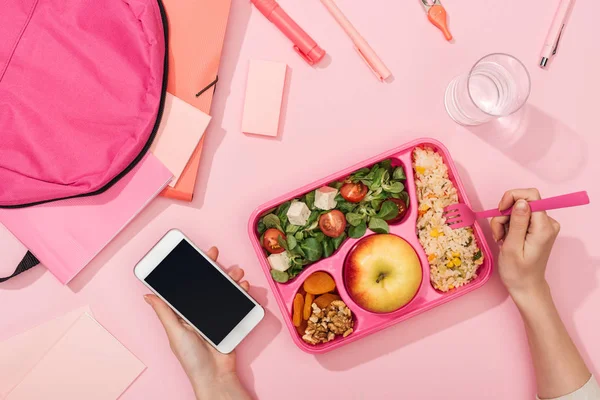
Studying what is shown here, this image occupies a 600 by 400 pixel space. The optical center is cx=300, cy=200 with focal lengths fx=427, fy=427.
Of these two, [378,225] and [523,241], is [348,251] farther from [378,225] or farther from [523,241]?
[523,241]

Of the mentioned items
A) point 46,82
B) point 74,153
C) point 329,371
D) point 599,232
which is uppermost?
point 46,82

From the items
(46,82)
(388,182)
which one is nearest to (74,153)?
(46,82)

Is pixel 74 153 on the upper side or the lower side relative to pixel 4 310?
upper

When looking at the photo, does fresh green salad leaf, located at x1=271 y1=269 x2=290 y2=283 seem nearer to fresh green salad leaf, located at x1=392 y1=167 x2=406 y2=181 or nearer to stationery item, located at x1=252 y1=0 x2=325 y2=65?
fresh green salad leaf, located at x1=392 y1=167 x2=406 y2=181

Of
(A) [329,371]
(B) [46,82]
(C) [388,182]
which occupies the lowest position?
(A) [329,371]

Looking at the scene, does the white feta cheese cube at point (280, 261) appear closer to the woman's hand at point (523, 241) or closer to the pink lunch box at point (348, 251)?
the pink lunch box at point (348, 251)

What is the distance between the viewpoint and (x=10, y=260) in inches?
26.7

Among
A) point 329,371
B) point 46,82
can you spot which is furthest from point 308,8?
point 329,371

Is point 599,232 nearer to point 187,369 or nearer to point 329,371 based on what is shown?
point 329,371

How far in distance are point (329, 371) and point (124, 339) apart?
0.34 metres

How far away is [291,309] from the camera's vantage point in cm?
65

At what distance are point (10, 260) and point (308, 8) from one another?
0.62 m

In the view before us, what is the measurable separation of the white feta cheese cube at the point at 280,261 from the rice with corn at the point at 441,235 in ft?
0.70

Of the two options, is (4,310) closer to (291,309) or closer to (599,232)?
(291,309)
